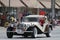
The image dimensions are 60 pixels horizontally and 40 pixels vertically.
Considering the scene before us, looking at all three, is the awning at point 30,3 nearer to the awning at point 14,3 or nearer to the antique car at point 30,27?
the awning at point 14,3

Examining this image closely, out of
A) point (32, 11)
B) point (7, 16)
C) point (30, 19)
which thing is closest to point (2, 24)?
point (7, 16)

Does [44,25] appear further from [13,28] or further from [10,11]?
[10,11]

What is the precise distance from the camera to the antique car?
74.5ft

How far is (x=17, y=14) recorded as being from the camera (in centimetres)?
4803

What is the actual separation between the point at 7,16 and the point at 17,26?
23007 mm

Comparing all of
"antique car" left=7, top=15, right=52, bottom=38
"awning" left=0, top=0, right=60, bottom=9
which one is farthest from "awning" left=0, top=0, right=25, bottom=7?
"antique car" left=7, top=15, right=52, bottom=38

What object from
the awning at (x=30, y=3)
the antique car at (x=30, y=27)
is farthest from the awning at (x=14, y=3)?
the antique car at (x=30, y=27)

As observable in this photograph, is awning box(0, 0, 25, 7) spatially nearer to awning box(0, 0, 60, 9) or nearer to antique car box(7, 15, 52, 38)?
awning box(0, 0, 60, 9)

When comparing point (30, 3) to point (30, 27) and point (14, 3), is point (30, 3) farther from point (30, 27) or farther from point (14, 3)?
point (30, 27)

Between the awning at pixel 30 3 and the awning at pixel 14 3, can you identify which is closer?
the awning at pixel 14 3

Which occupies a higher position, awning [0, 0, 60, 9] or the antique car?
awning [0, 0, 60, 9]

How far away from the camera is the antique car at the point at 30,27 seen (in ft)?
74.5

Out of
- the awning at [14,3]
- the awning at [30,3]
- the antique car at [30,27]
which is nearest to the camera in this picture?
the antique car at [30,27]

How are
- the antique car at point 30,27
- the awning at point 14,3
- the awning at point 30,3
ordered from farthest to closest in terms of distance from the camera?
the awning at point 30,3 → the awning at point 14,3 → the antique car at point 30,27
